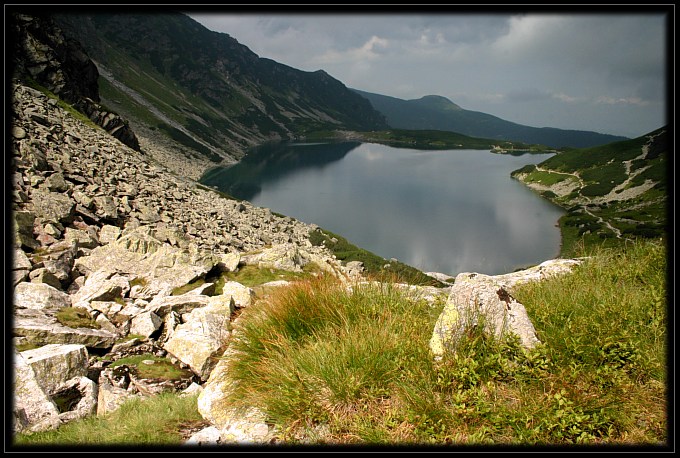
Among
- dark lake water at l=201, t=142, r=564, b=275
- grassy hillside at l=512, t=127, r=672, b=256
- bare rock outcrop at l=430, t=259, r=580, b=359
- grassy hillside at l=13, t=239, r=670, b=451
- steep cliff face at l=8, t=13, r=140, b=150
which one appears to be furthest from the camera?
grassy hillside at l=512, t=127, r=672, b=256

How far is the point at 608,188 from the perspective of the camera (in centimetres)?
10700

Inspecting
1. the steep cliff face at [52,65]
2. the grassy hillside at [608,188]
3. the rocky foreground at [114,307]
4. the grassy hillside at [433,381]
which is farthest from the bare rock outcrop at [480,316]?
the steep cliff face at [52,65]

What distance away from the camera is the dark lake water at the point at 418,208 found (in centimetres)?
6312

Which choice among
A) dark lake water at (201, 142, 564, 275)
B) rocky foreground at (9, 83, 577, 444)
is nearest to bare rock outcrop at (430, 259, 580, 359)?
rocky foreground at (9, 83, 577, 444)

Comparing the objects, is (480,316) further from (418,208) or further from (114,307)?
(418,208)

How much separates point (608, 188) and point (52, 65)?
152 meters

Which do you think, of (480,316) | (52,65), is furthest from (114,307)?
(52,65)

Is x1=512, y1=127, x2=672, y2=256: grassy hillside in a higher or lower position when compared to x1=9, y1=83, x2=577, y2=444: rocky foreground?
higher

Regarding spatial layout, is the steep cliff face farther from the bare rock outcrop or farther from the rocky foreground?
the bare rock outcrop

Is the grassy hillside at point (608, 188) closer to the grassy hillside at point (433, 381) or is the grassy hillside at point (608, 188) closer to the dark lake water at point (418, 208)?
the dark lake water at point (418, 208)

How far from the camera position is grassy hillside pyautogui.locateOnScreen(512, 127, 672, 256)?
70850 millimetres

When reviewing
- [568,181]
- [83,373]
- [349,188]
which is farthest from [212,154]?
[83,373]

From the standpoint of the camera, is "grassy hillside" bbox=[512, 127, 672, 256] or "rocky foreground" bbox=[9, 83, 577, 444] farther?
"grassy hillside" bbox=[512, 127, 672, 256]

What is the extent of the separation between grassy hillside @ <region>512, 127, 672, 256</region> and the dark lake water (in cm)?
607
